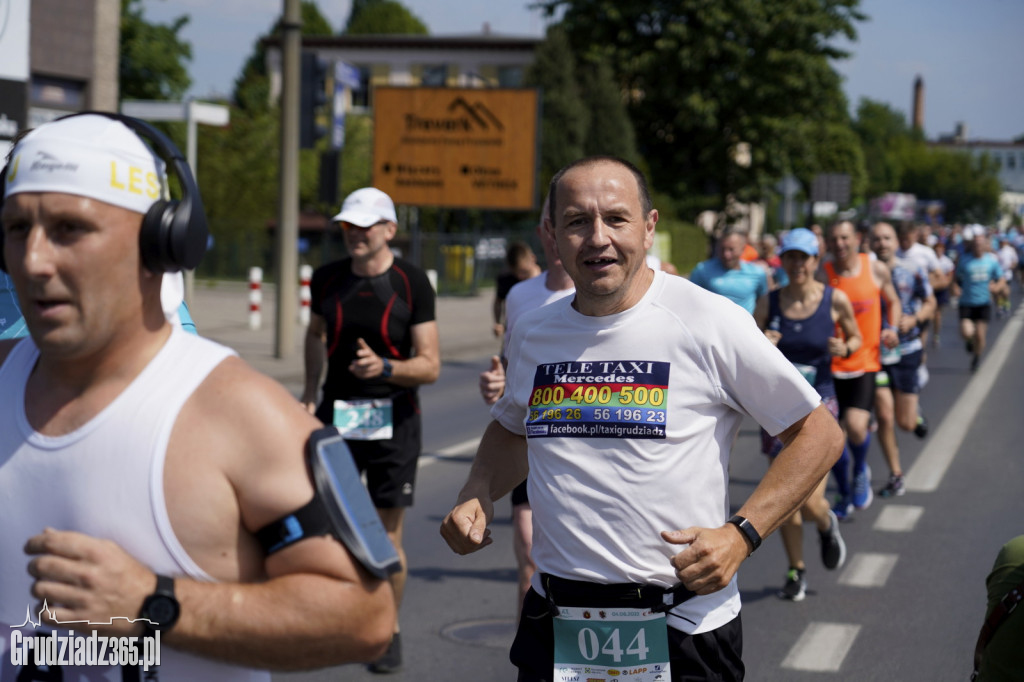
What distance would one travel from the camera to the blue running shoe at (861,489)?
904cm

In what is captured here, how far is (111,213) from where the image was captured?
6.41 feet

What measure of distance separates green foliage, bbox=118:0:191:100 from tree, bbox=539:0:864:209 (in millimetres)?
15956

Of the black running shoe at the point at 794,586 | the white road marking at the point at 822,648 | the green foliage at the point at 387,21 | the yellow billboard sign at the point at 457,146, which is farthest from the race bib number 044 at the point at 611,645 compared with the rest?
the green foliage at the point at 387,21

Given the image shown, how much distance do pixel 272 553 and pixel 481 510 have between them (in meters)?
1.32

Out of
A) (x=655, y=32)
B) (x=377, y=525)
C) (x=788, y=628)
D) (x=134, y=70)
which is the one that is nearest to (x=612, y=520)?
(x=377, y=525)

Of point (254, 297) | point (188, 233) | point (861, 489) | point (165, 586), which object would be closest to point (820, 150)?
point (254, 297)

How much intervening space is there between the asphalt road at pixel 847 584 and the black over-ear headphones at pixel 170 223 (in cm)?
363

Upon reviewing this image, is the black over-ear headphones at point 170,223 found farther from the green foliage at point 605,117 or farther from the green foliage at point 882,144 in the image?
the green foliage at point 882,144

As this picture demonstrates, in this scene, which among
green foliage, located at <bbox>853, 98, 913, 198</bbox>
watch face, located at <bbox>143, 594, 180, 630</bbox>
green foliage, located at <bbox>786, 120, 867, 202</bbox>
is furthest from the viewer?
green foliage, located at <bbox>853, 98, 913, 198</bbox>

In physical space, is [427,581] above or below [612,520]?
below

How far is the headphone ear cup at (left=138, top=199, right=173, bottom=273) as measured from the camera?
1994mm

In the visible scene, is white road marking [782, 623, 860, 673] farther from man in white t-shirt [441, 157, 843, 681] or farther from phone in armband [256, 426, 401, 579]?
phone in armband [256, 426, 401, 579]

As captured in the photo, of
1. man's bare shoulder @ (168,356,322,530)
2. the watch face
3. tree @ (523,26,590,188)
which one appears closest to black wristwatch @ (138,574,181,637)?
the watch face

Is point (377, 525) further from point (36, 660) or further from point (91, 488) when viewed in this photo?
point (36, 660)
